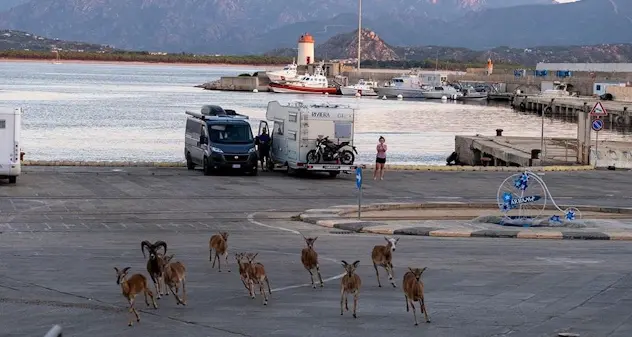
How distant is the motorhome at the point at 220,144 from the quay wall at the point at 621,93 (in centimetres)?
10630

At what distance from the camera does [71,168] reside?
151 ft

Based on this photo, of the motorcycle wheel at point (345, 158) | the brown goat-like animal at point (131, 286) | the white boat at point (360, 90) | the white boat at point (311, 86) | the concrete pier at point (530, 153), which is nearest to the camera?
the brown goat-like animal at point (131, 286)

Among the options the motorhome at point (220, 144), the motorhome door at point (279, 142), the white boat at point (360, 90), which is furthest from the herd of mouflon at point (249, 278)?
the white boat at point (360, 90)

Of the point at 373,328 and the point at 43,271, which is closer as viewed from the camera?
the point at 373,328

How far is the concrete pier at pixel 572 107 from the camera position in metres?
120

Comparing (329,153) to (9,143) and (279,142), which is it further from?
(9,143)

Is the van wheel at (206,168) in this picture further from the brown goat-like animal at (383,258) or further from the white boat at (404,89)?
A: the white boat at (404,89)

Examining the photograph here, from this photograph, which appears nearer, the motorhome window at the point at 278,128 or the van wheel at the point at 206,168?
the van wheel at the point at 206,168

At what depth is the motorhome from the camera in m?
44.3

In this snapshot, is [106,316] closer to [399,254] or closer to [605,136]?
[399,254]

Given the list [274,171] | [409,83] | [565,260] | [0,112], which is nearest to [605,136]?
[274,171]

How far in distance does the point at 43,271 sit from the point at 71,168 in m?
24.6

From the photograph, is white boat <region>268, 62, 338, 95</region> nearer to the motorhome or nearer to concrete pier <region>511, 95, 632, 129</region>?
concrete pier <region>511, 95, 632, 129</region>

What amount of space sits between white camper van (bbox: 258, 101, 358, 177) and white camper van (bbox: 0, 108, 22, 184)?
9.94 metres
